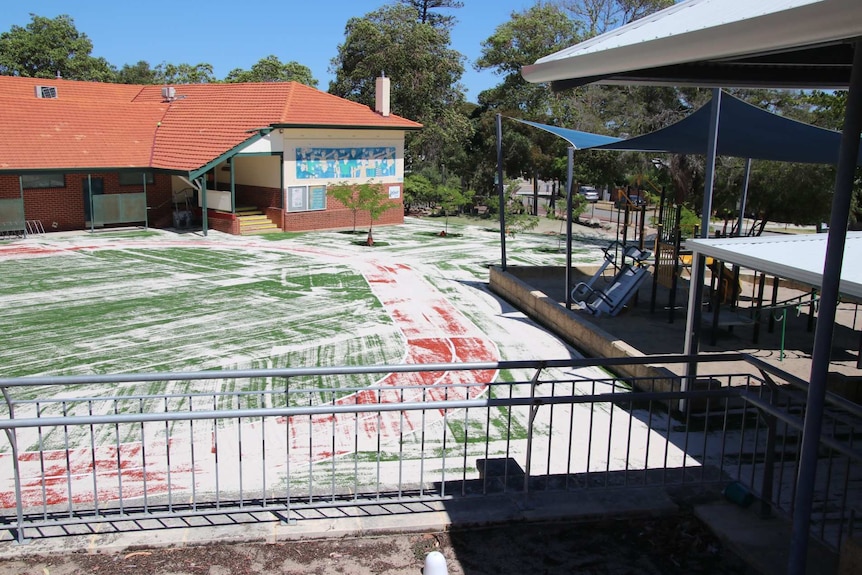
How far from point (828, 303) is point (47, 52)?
62668 mm

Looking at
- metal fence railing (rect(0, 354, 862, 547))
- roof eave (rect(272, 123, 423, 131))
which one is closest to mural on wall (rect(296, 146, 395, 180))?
roof eave (rect(272, 123, 423, 131))

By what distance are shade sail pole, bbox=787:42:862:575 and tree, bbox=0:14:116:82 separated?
61.8 metres

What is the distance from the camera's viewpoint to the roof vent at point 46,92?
28234 mm

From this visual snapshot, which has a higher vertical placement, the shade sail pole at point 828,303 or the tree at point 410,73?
the tree at point 410,73

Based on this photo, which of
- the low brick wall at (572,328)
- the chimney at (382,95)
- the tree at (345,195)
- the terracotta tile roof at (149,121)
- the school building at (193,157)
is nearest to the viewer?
the low brick wall at (572,328)

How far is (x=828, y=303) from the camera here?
4020mm

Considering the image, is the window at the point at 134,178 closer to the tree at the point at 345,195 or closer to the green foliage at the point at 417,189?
the tree at the point at 345,195

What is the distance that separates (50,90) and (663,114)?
75.7 ft

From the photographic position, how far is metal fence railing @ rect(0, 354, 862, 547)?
541 cm

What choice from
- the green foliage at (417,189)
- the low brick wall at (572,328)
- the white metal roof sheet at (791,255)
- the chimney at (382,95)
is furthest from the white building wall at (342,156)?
the white metal roof sheet at (791,255)

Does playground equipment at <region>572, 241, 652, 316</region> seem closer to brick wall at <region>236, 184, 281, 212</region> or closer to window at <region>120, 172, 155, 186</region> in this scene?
brick wall at <region>236, 184, 281, 212</region>

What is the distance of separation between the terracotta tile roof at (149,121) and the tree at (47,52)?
28217 millimetres

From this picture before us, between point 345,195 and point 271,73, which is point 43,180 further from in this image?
point 271,73

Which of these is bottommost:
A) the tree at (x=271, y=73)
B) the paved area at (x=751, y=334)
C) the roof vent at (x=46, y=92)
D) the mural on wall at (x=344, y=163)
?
the paved area at (x=751, y=334)
